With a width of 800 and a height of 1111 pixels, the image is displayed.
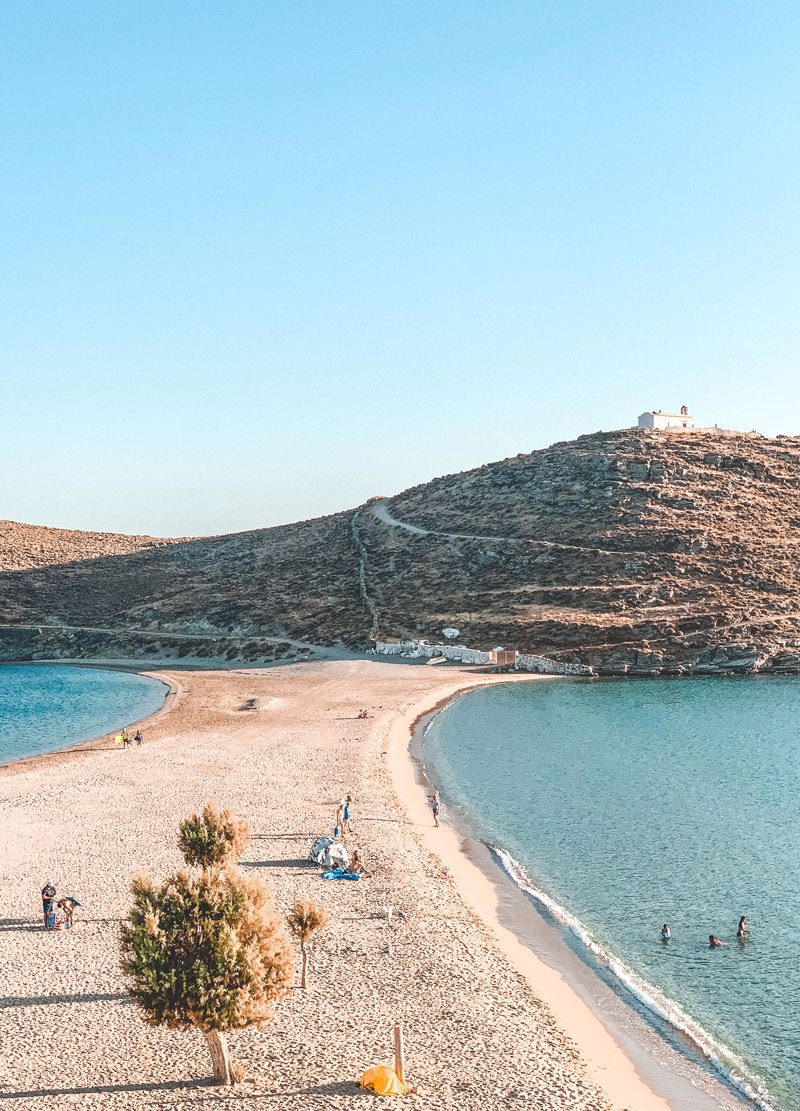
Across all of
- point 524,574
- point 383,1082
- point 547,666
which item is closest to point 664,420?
point 524,574

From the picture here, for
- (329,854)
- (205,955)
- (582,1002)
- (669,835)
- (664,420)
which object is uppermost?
(664,420)

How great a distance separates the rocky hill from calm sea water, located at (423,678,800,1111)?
20.9 metres

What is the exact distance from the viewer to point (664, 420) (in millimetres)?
141500

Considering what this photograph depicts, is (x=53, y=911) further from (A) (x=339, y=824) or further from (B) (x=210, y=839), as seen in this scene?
(A) (x=339, y=824)

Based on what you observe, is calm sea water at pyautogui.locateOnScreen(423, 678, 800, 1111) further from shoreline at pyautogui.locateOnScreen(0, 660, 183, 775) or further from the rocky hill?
shoreline at pyautogui.locateOnScreen(0, 660, 183, 775)

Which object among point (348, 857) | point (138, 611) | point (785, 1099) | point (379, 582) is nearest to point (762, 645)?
point (379, 582)

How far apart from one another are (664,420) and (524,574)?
55.0 metres

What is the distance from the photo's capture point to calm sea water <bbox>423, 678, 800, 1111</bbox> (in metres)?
22.3

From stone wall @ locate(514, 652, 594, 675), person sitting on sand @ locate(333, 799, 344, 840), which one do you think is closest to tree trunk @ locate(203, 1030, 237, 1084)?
person sitting on sand @ locate(333, 799, 344, 840)

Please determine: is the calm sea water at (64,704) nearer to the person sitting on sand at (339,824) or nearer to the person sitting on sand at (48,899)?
the person sitting on sand at (339,824)

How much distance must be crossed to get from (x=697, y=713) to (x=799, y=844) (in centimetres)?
2953

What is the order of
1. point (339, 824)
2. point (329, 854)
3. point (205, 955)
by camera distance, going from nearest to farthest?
point (205, 955)
point (329, 854)
point (339, 824)

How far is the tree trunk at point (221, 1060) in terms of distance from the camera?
16406 millimetres

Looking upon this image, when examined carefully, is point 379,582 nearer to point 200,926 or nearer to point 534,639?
point 534,639
